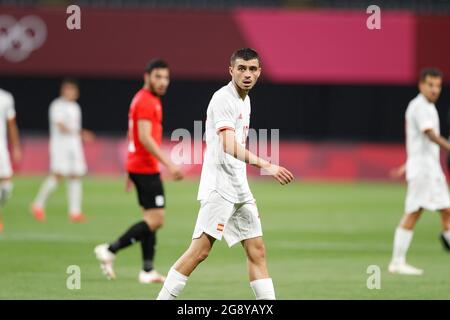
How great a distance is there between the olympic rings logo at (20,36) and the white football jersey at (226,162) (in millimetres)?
21087

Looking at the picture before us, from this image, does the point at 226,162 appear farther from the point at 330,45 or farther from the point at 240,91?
the point at 330,45

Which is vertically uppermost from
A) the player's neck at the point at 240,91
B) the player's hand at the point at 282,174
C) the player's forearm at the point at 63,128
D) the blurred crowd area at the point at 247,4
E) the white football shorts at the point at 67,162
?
the blurred crowd area at the point at 247,4

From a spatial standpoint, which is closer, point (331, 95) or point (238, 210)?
point (238, 210)

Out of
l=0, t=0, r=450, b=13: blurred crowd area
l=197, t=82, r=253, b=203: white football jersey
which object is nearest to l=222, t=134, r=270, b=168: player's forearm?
l=197, t=82, r=253, b=203: white football jersey

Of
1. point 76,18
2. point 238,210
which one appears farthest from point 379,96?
point 238,210

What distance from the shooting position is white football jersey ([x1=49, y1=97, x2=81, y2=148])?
793 inches

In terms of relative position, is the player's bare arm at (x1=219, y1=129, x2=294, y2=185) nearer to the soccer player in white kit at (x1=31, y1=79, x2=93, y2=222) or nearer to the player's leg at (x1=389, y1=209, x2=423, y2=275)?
the player's leg at (x1=389, y1=209, x2=423, y2=275)

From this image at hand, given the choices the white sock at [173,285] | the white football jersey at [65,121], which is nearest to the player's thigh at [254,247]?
the white sock at [173,285]

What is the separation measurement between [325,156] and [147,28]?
6.16 metres

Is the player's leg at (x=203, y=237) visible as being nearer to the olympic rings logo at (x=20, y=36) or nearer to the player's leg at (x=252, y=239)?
the player's leg at (x=252, y=239)

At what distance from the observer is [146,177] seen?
12344 millimetres

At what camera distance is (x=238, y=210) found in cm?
929

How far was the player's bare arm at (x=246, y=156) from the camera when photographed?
841 cm
